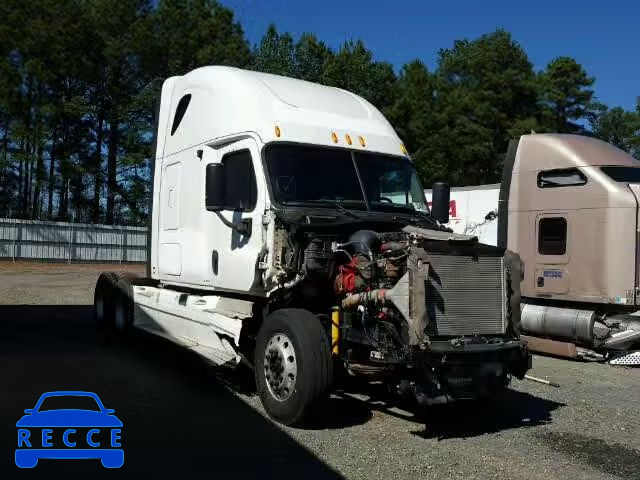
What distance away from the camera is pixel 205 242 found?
7992 mm

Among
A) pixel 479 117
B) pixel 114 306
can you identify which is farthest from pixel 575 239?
pixel 479 117

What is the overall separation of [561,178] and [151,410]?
7974 millimetres

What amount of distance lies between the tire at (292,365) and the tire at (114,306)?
413 cm

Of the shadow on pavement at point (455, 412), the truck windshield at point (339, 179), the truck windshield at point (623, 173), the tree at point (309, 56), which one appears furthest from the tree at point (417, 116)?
the shadow on pavement at point (455, 412)

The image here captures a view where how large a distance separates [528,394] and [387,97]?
30713 mm

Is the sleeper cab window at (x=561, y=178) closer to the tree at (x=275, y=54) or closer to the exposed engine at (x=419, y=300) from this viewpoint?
the exposed engine at (x=419, y=300)

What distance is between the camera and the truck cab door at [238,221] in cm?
694

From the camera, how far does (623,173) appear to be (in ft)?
35.9

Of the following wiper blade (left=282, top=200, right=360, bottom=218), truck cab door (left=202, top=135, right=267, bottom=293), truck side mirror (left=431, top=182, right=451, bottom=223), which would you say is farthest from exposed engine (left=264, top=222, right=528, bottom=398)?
truck side mirror (left=431, top=182, right=451, bottom=223)

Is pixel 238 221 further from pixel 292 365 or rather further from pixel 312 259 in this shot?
pixel 292 365

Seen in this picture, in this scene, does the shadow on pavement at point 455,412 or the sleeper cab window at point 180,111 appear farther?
the sleeper cab window at point 180,111

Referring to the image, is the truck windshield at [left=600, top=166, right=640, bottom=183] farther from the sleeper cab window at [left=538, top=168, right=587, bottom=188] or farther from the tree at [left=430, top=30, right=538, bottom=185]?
the tree at [left=430, top=30, right=538, bottom=185]

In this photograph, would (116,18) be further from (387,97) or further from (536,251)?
(536,251)

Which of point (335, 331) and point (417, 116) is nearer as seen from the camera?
point (335, 331)
